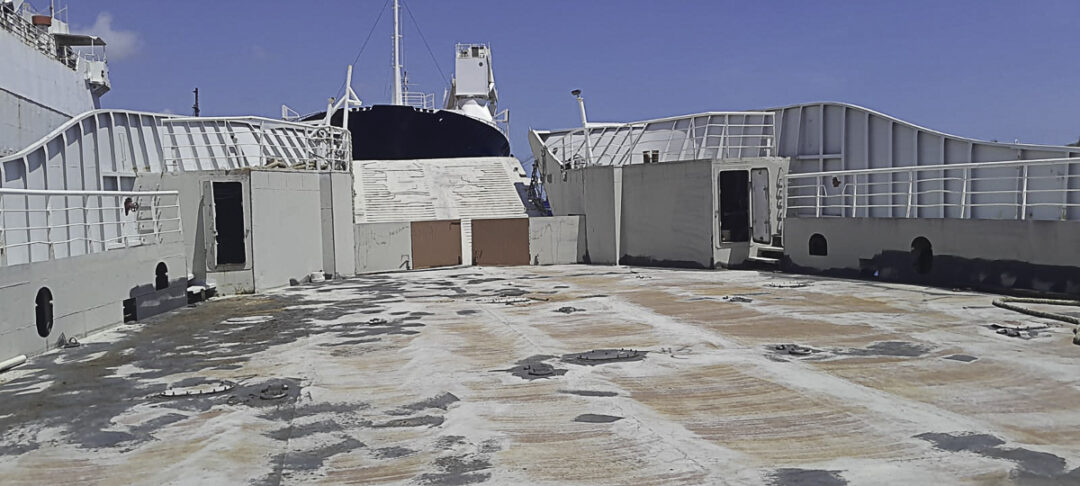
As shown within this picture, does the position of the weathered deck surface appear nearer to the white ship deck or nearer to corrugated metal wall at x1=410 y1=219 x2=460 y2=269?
corrugated metal wall at x1=410 y1=219 x2=460 y2=269

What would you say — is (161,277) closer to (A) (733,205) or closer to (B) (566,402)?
(B) (566,402)

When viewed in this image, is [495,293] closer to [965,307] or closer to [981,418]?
[965,307]

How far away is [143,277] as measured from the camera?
1446cm

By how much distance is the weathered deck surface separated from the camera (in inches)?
231

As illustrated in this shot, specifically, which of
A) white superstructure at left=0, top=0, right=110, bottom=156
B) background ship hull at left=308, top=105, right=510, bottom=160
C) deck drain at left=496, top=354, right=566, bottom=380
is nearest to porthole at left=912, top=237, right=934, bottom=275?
deck drain at left=496, top=354, right=566, bottom=380

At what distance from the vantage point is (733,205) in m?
23.6

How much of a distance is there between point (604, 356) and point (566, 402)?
2.18 metres

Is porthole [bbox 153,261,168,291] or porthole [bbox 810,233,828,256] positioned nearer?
porthole [bbox 153,261,168,291]

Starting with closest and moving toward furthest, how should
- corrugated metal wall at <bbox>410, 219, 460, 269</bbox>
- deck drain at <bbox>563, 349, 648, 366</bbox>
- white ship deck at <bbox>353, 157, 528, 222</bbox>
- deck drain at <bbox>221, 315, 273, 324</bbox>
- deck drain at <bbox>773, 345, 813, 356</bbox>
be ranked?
deck drain at <bbox>563, 349, 648, 366</bbox> < deck drain at <bbox>773, 345, 813, 356</bbox> < deck drain at <bbox>221, 315, 273, 324</bbox> < corrugated metal wall at <bbox>410, 219, 460, 269</bbox> < white ship deck at <bbox>353, 157, 528, 222</bbox>

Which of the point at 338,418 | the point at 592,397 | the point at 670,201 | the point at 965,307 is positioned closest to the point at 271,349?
the point at 338,418

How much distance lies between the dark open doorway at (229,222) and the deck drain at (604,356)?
1191cm

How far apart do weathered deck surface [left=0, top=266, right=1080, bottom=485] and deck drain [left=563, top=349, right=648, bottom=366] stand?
0.46 feet

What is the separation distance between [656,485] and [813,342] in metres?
5.81

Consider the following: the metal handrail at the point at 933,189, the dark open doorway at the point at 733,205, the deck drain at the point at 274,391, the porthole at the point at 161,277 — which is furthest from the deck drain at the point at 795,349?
the dark open doorway at the point at 733,205
